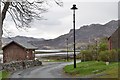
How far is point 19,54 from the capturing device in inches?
2128

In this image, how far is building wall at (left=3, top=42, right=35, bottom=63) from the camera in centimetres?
5341

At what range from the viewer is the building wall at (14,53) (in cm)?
5341

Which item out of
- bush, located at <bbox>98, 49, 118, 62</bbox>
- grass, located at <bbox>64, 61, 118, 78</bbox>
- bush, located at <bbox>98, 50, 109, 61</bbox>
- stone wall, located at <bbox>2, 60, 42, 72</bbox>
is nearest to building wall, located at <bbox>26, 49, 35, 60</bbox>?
stone wall, located at <bbox>2, 60, 42, 72</bbox>

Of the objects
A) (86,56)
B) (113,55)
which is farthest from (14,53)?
(113,55)

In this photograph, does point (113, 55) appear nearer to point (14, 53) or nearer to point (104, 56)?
point (104, 56)

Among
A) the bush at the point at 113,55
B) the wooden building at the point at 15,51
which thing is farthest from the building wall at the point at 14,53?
the bush at the point at 113,55

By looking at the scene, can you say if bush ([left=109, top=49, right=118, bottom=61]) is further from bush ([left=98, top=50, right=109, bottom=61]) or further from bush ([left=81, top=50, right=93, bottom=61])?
bush ([left=81, top=50, right=93, bottom=61])

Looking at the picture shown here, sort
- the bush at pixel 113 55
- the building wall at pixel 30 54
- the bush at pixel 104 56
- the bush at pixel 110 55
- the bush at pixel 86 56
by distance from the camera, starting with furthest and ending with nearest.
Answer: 1. the building wall at pixel 30 54
2. the bush at pixel 86 56
3. the bush at pixel 104 56
4. the bush at pixel 110 55
5. the bush at pixel 113 55

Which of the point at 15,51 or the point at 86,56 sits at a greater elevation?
the point at 15,51

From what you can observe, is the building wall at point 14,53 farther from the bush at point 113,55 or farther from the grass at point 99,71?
the grass at point 99,71

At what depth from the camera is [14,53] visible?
177 feet

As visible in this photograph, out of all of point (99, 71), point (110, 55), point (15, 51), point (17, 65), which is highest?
point (15, 51)

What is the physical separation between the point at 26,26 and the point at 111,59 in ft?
77.9

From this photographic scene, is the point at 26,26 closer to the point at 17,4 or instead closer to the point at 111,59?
the point at 17,4
